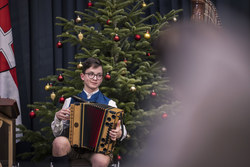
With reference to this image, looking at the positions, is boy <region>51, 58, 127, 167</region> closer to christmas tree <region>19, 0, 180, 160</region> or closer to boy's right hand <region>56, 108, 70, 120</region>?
boy's right hand <region>56, 108, 70, 120</region>

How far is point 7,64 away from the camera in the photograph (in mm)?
3479

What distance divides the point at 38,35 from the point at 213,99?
2.62m

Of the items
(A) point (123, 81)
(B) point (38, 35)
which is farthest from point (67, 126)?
(B) point (38, 35)

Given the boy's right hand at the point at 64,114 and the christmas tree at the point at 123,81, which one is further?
the christmas tree at the point at 123,81

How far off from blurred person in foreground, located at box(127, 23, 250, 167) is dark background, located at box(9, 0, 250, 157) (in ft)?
4.58

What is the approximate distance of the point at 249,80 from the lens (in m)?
1.82

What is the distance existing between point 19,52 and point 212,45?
2.52 m

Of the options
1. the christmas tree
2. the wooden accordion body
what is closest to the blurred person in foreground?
the wooden accordion body

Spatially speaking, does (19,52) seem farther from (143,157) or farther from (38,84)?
(143,157)

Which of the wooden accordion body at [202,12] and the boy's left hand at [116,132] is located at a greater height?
the wooden accordion body at [202,12]

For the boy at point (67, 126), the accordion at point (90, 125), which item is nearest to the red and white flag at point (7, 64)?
the boy at point (67, 126)

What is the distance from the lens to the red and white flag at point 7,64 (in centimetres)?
347

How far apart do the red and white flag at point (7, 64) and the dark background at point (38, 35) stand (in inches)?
9.4

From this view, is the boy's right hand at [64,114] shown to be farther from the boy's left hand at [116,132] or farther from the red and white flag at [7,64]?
the red and white flag at [7,64]
